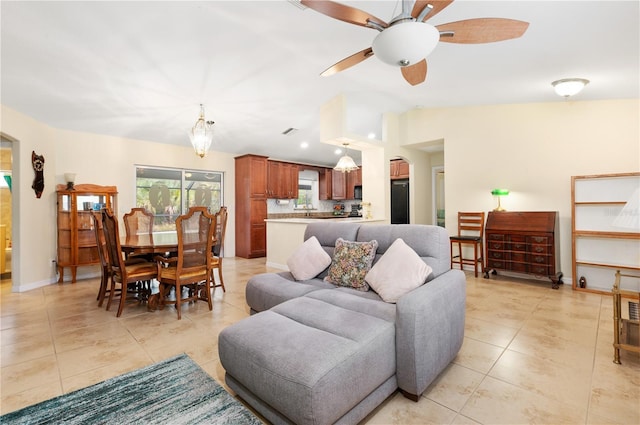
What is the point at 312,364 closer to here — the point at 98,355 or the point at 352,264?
the point at 352,264

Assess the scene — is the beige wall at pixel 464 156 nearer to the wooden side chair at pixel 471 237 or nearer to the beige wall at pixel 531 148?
the beige wall at pixel 531 148

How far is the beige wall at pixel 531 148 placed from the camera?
3857 millimetres

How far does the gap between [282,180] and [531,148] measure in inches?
200

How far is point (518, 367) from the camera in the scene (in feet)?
6.89

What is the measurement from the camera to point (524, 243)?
13.9 feet

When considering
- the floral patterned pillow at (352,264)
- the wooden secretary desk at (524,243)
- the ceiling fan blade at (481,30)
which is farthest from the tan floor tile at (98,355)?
the wooden secretary desk at (524,243)

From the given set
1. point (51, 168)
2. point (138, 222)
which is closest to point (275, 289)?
point (138, 222)

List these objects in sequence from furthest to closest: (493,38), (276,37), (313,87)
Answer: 1. (313,87)
2. (276,37)
3. (493,38)

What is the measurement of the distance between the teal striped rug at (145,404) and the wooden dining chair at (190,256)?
1.18 metres

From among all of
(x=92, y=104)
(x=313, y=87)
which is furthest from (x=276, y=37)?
(x=92, y=104)

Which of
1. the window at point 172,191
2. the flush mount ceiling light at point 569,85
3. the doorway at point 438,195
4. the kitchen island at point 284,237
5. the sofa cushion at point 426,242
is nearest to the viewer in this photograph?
the sofa cushion at point 426,242

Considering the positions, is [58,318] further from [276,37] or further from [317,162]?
[317,162]

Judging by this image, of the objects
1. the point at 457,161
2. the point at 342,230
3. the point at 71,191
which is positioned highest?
the point at 457,161

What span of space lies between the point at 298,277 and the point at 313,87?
2932mm
